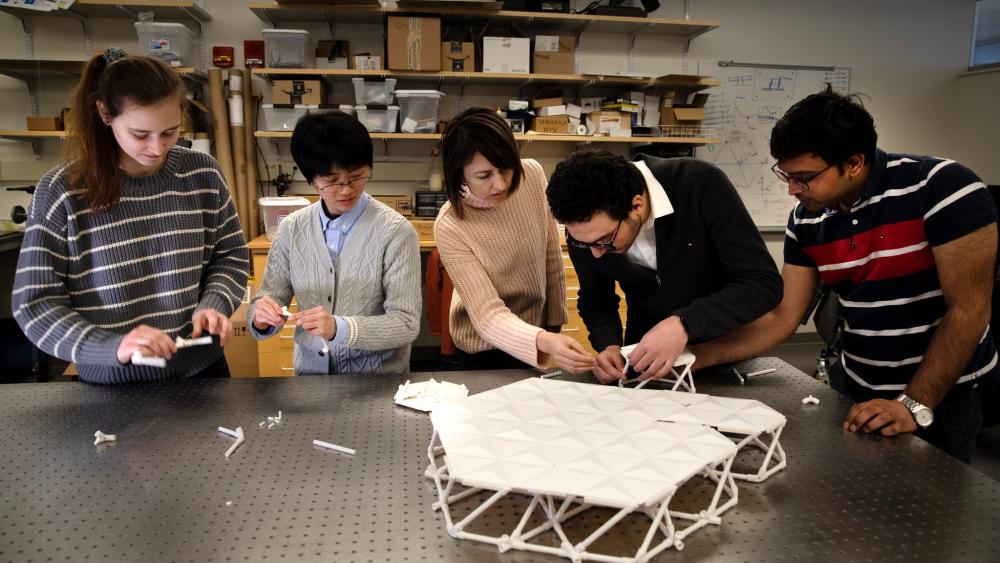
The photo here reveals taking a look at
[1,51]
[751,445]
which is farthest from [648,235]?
[1,51]

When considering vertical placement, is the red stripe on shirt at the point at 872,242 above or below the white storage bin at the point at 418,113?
below

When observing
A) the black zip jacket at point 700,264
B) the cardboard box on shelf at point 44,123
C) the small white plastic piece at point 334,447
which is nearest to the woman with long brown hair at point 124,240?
the small white plastic piece at point 334,447

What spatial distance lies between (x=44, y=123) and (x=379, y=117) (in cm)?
202

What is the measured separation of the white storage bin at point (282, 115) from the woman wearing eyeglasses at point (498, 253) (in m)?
2.49

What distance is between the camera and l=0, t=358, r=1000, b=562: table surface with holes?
0.92 meters

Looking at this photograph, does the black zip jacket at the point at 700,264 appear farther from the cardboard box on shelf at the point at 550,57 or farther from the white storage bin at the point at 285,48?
the white storage bin at the point at 285,48

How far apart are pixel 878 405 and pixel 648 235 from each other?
2.05 ft

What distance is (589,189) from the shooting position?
1345 mm

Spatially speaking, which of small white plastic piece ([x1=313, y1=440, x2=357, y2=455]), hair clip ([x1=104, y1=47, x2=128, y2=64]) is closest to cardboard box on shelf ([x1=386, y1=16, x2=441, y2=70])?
hair clip ([x1=104, y1=47, x2=128, y2=64])

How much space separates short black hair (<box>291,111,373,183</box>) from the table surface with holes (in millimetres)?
586

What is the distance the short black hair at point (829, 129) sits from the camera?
52.8 inches

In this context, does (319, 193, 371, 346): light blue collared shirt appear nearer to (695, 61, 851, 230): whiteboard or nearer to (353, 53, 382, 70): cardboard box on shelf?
(353, 53, 382, 70): cardboard box on shelf

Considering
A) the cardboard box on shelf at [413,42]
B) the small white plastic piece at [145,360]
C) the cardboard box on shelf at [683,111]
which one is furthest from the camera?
the cardboard box on shelf at [683,111]

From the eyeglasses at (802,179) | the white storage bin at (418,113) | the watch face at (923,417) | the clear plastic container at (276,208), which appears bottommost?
the watch face at (923,417)
